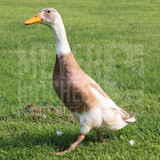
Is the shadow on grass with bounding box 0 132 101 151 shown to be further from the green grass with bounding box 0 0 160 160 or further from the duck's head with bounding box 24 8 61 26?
the duck's head with bounding box 24 8 61 26

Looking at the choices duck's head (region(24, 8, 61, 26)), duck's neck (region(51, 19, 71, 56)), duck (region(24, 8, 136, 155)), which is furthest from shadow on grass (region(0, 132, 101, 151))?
duck's head (region(24, 8, 61, 26))

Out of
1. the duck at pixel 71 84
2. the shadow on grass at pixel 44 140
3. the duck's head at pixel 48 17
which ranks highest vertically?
the duck's head at pixel 48 17

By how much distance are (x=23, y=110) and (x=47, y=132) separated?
0.82 metres

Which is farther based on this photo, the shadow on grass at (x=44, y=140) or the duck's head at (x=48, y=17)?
the shadow on grass at (x=44, y=140)

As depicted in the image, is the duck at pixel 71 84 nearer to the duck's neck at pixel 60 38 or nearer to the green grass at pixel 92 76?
the duck's neck at pixel 60 38

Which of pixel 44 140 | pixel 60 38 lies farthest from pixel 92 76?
pixel 60 38

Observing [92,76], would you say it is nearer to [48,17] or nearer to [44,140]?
[44,140]

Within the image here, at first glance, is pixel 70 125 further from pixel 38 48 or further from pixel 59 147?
pixel 38 48

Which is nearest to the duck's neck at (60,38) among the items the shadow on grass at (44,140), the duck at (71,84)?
the duck at (71,84)

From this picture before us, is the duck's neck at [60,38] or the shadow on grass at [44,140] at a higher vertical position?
the duck's neck at [60,38]

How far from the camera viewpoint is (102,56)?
6625 mm

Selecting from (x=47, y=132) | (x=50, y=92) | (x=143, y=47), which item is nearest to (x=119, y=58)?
(x=143, y=47)

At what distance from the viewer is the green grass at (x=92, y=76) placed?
3.12m

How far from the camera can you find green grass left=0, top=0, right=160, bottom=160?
10.2ft
